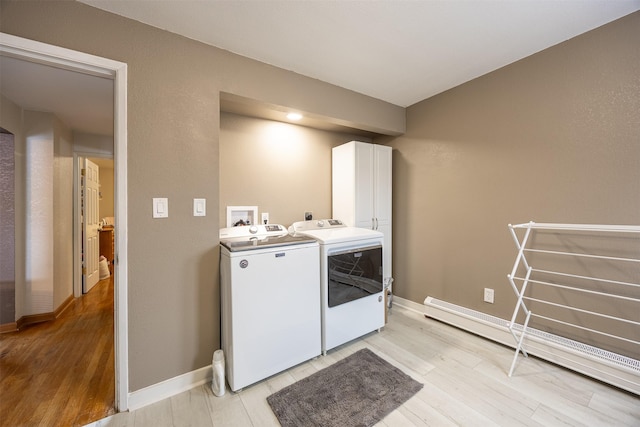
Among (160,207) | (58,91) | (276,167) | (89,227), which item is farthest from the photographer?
(89,227)

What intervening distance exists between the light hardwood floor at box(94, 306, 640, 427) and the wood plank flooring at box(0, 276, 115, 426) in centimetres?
26

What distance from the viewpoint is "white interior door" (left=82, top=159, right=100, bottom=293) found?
A: 3465mm

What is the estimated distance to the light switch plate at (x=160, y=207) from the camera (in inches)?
61.2

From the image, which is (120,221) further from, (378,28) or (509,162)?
(509,162)

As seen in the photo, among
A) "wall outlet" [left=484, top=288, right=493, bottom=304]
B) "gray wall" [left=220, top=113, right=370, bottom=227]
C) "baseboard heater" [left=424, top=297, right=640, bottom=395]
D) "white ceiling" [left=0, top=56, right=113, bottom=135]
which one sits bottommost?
"baseboard heater" [left=424, top=297, right=640, bottom=395]

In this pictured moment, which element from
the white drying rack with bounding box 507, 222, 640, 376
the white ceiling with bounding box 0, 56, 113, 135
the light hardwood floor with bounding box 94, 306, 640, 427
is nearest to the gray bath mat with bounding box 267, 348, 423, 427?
the light hardwood floor with bounding box 94, 306, 640, 427

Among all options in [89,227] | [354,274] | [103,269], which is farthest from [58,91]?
[103,269]

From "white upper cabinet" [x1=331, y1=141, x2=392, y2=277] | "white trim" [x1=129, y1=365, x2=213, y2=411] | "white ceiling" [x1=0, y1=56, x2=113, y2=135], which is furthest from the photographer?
"white upper cabinet" [x1=331, y1=141, x2=392, y2=277]

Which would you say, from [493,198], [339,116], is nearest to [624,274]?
[493,198]

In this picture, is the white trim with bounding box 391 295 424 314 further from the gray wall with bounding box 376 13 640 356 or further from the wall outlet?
the wall outlet

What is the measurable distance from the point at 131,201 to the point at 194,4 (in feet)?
3.99

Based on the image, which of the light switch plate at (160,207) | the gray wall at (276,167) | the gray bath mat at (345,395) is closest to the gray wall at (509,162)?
the gray wall at (276,167)

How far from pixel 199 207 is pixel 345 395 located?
1.61 meters

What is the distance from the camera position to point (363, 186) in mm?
2770
